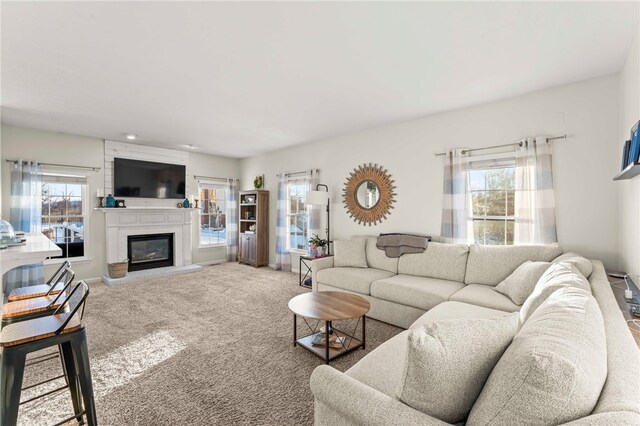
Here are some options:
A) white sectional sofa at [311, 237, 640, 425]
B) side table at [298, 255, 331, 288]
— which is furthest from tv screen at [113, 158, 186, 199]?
white sectional sofa at [311, 237, 640, 425]

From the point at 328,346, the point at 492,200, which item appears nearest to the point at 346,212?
the point at 492,200

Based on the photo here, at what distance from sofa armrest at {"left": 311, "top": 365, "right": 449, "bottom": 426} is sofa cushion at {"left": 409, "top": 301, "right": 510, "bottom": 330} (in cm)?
126

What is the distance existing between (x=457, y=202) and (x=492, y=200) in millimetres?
393

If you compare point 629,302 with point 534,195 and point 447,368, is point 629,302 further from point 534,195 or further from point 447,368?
point 534,195

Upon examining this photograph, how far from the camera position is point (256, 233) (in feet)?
21.0

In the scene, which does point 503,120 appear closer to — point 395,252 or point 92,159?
point 395,252

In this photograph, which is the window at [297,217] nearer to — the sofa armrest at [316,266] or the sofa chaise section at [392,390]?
the sofa armrest at [316,266]

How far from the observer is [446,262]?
3.44 metres

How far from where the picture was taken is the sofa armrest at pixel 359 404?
97cm

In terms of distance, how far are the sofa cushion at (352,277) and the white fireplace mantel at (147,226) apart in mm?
3645

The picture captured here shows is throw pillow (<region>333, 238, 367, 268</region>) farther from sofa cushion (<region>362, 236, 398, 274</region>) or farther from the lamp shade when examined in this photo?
the lamp shade

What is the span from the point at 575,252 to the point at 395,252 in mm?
1845

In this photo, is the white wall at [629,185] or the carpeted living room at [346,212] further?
the white wall at [629,185]

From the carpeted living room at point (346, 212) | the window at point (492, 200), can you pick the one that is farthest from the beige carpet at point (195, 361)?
the window at point (492, 200)
